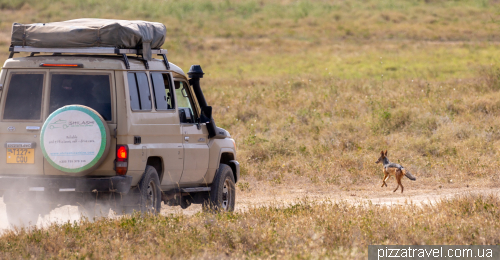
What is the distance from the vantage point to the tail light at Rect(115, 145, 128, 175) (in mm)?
6445

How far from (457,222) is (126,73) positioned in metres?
4.18

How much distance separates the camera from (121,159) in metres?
6.46

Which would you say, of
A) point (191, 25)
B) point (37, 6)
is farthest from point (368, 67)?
point (37, 6)

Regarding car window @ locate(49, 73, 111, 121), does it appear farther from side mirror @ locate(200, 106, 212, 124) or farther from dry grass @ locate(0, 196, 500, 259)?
side mirror @ locate(200, 106, 212, 124)

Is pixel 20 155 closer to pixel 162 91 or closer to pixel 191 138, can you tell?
pixel 162 91

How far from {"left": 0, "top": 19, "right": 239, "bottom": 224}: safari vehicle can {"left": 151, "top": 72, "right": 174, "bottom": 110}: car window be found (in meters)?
0.03

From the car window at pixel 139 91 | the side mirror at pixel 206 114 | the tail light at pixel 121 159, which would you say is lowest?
the tail light at pixel 121 159

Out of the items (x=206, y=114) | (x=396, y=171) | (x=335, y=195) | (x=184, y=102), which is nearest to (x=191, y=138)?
(x=206, y=114)

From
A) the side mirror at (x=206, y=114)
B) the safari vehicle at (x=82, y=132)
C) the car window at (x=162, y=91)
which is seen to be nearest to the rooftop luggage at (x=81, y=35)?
the safari vehicle at (x=82, y=132)

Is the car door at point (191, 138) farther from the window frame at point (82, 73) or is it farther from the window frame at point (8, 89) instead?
the window frame at point (8, 89)

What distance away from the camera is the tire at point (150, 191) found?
6.79m

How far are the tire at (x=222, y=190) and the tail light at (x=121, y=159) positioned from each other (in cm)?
195

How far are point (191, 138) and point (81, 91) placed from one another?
1.70 m

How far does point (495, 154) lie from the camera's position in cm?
1371
